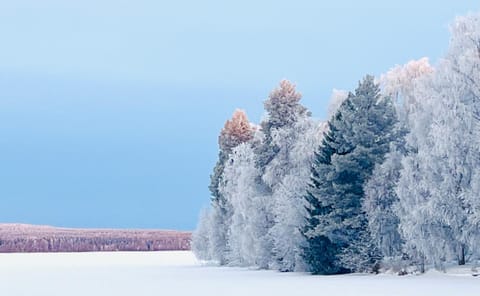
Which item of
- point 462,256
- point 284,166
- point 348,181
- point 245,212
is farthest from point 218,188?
point 462,256

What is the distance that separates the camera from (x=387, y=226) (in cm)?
4775

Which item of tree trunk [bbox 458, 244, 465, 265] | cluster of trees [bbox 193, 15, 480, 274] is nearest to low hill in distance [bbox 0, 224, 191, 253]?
cluster of trees [bbox 193, 15, 480, 274]

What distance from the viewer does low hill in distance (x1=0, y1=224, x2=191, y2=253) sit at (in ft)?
409

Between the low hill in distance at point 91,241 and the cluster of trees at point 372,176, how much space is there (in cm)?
6103

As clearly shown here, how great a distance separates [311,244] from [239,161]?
18.0 m

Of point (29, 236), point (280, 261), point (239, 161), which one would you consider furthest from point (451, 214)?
point (29, 236)

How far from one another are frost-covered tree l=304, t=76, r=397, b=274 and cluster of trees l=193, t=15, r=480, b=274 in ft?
0.21

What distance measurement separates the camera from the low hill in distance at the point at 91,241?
12469cm

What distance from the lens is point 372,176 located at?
1924 inches

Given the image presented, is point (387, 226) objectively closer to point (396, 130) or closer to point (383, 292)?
point (396, 130)

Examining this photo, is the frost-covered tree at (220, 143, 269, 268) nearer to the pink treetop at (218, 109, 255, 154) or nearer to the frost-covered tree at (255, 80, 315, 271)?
the frost-covered tree at (255, 80, 315, 271)

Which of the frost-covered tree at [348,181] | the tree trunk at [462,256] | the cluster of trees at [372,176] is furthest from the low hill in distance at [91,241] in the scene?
the tree trunk at [462,256]

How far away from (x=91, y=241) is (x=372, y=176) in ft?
286

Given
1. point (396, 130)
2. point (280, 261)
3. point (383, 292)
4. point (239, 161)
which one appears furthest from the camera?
point (239, 161)
